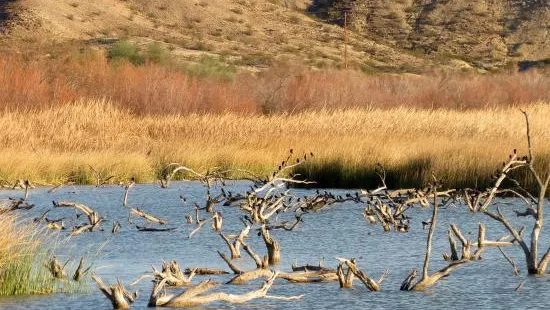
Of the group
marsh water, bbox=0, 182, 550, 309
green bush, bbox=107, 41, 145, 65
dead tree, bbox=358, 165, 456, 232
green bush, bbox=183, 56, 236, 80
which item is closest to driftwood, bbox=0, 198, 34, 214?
marsh water, bbox=0, 182, 550, 309

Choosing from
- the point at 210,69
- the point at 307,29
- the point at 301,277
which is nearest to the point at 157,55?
the point at 210,69

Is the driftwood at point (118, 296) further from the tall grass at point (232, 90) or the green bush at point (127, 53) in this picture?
the green bush at point (127, 53)

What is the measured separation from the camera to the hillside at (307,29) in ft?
239

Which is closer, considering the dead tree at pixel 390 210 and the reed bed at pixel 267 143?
the dead tree at pixel 390 210

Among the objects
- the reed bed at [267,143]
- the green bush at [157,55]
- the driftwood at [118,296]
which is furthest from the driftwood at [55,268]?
the green bush at [157,55]

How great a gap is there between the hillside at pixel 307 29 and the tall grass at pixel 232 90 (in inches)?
878

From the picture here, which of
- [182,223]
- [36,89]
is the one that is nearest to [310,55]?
[36,89]

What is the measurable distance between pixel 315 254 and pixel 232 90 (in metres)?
26.5

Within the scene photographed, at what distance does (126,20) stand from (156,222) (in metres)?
61.5

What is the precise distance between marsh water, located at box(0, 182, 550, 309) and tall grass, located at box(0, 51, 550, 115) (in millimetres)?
13617

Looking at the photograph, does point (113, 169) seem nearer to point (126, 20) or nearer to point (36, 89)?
point (36, 89)

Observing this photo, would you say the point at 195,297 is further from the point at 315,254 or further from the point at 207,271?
the point at 315,254

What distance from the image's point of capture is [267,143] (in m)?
30.2

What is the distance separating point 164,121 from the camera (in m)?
33.7
